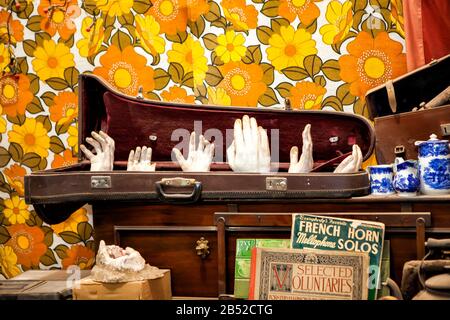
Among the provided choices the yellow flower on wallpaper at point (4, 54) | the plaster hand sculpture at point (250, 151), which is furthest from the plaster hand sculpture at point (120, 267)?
the yellow flower on wallpaper at point (4, 54)

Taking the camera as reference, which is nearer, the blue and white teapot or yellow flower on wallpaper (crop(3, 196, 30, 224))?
the blue and white teapot

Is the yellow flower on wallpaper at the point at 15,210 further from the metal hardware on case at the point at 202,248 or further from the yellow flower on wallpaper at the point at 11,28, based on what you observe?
the metal hardware on case at the point at 202,248

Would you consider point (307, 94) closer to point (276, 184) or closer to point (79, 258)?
point (276, 184)

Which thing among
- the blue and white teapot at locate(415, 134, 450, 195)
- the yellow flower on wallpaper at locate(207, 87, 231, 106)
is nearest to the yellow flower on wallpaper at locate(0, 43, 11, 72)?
the yellow flower on wallpaper at locate(207, 87, 231, 106)

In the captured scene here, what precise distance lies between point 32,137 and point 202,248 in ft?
4.29

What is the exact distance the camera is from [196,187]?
1951 millimetres

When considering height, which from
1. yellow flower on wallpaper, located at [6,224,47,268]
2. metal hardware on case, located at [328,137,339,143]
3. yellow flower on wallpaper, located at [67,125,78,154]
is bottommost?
yellow flower on wallpaper, located at [6,224,47,268]

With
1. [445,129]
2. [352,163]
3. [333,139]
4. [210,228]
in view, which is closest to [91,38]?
[210,228]

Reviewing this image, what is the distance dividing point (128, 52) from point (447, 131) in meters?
1.66

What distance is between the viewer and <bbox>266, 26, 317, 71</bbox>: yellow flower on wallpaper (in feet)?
8.03

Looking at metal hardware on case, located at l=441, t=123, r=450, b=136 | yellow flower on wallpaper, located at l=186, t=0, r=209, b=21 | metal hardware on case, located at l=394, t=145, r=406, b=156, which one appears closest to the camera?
metal hardware on case, located at l=441, t=123, r=450, b=136

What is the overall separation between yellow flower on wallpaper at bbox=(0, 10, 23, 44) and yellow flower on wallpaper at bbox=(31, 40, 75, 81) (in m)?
0.14

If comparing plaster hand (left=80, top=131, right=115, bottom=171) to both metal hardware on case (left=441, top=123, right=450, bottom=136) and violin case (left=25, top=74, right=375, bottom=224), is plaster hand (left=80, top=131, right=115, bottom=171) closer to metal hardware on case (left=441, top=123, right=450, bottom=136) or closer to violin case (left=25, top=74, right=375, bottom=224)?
violin case (left=25, top=74, right=375, bottom=224)

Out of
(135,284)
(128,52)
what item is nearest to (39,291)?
(135,284)
